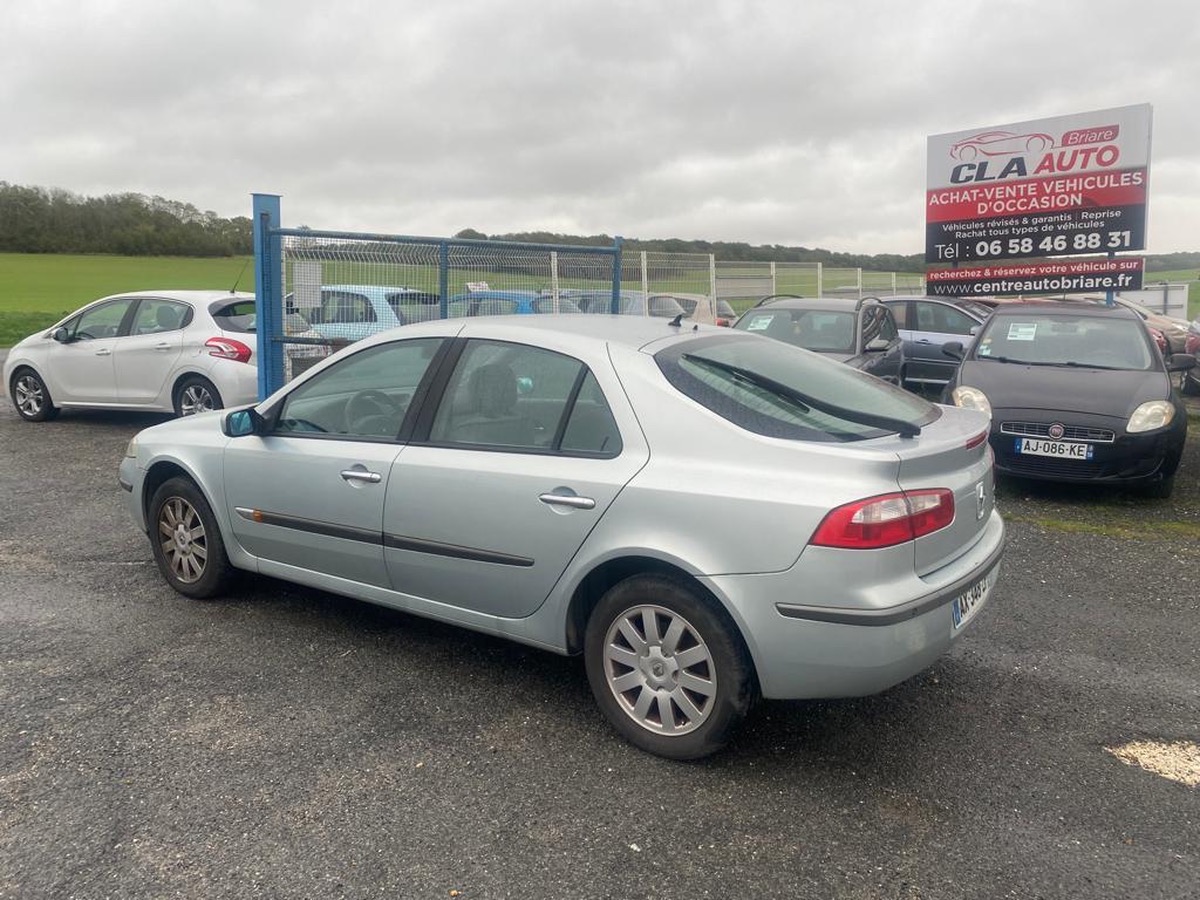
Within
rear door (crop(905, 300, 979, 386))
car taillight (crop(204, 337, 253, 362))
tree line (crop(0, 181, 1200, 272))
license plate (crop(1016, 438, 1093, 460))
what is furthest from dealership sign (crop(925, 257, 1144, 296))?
tree line (crop(0, 181, 1200, 272))

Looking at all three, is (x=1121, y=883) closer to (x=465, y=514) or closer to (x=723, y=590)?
(x=723, y=590)

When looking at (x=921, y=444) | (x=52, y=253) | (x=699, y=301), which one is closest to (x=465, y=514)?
(x=921, y=444)

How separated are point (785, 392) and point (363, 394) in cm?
191

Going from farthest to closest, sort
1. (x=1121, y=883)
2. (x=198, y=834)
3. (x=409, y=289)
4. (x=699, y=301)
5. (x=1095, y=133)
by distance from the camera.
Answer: (x=699, y=301), (x=1095, y=133), (x=409, y=289), (x=198, y=834), (x=1121, y=883)

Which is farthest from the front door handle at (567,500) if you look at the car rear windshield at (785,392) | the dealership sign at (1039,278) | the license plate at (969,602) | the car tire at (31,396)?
the dealership sign at (1039,278)

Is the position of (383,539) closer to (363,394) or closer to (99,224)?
(363,394)

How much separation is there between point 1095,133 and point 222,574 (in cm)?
1489

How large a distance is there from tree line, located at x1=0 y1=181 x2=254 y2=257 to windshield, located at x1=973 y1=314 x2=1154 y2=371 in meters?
46.0

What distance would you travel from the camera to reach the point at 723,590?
3.23m

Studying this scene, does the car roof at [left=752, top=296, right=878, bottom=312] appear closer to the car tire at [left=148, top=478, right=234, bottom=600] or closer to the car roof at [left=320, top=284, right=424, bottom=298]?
the car roof at [left=320, top=284, right=424, bottom=298]

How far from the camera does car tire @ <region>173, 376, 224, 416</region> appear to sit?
34.1 feet

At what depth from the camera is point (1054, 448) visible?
7246 mm

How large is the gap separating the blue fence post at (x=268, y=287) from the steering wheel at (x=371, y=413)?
4805 millimetres

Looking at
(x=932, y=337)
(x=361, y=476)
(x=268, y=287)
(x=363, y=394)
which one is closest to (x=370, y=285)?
(x=268, y=287)
